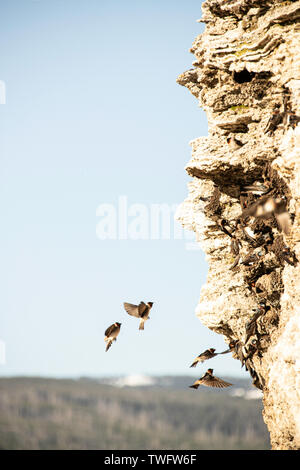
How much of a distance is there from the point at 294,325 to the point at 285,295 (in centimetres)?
77

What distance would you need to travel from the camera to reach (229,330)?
34.9ft

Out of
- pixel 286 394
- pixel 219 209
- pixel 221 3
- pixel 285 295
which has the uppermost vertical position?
pixel 221 3

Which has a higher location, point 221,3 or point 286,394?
point 221,3

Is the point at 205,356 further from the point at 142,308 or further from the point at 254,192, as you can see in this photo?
the point at 254,192

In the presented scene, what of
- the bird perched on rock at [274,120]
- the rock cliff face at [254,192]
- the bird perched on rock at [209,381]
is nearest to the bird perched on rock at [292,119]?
the rock cliff face at [254,192]

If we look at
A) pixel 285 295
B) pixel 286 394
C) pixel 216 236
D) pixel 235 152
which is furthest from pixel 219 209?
pixel 286 394

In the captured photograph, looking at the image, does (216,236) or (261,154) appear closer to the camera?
(261,154)

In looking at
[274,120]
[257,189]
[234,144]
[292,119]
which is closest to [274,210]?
[257,189]

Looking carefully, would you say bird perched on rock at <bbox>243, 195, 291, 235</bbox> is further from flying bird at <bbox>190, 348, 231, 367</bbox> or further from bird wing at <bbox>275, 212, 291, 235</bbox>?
flying bird at <bbox>190, 348, 231, 367</bbox>

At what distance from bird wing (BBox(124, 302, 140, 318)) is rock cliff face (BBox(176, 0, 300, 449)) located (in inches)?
51.7

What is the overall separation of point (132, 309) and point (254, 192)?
3418 mm

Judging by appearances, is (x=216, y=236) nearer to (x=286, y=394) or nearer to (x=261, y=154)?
(x=261, y=154)

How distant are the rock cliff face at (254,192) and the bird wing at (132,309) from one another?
1313 mm
